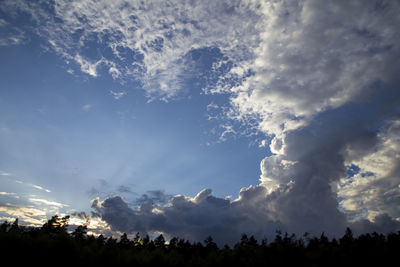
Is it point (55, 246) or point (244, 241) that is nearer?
point (55, 246)

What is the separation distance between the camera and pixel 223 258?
50125 mm

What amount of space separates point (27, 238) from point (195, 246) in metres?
79.6

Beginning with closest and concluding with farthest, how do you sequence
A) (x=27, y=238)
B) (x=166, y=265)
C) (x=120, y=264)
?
(x=120, y=264) < (x=166, y=265) < (x=27, y=238)

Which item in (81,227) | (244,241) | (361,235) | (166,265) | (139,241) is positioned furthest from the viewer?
(139,241)

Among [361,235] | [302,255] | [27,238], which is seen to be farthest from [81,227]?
[361,235]

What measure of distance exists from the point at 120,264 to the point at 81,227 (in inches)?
3057

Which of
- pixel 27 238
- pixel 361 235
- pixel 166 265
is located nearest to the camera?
pixel 166 265

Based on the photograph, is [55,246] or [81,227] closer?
[55,246]

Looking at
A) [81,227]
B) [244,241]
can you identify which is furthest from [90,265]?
[244,241]

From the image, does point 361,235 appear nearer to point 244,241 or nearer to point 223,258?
point 244,241

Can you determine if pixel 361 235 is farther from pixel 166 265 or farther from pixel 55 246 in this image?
pixel 55 246

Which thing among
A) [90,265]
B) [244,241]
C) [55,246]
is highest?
[244,241]

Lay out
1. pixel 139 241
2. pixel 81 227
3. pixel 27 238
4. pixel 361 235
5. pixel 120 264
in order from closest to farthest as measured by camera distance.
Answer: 1. pixel 120 264
2. pixel 27 238
3. pixel 361 235
4. pixel 81 227
5. pixel 139 241

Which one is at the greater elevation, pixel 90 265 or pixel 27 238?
pixel 27 238
